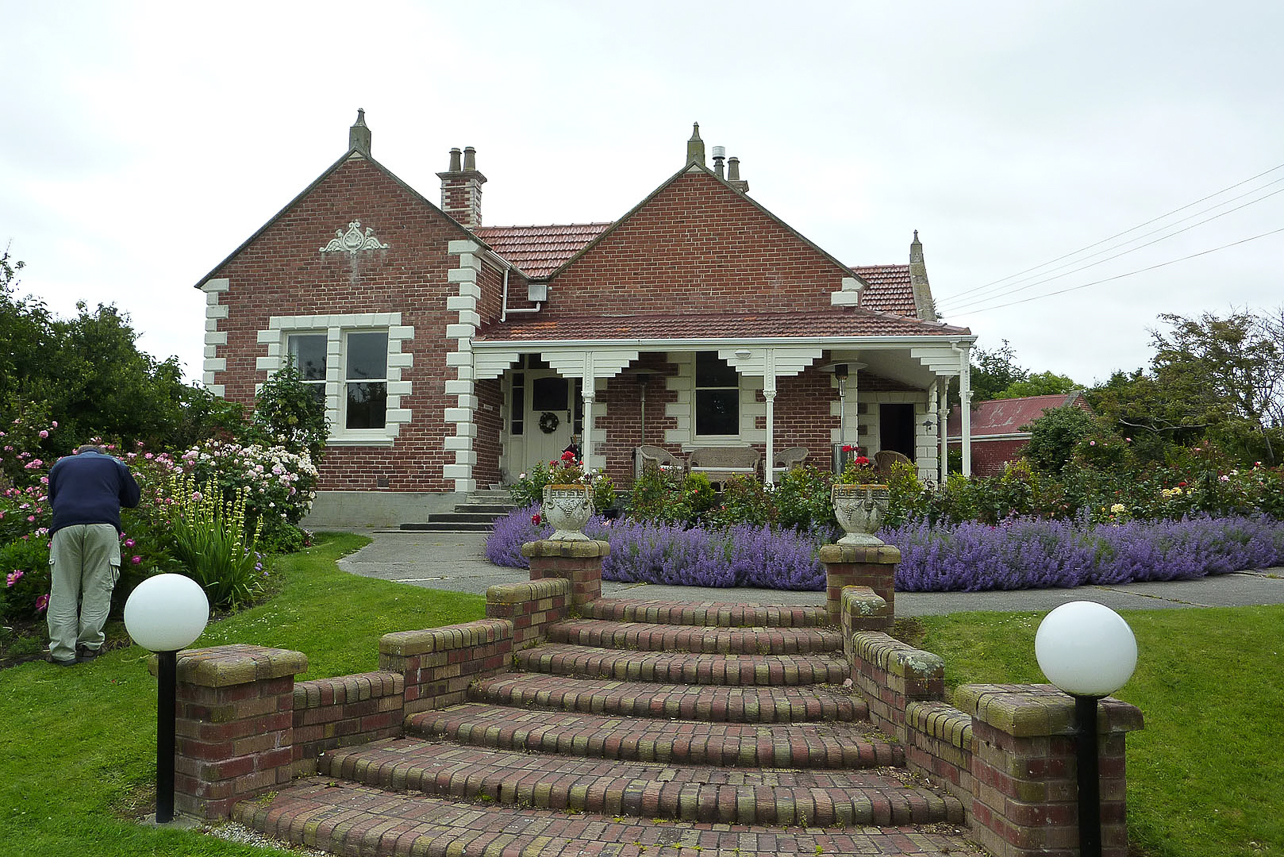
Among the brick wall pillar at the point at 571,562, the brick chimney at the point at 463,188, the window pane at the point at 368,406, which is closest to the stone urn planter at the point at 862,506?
the brick wall pillar at the point at 571,562

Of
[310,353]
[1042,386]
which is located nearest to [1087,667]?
[310,353]

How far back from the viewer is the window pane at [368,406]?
50.9ft

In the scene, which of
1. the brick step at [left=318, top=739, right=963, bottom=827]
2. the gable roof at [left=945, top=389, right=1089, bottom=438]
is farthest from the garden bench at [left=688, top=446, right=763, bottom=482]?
the gable roof at [left=945, top=389, right=1089, bottom=438]

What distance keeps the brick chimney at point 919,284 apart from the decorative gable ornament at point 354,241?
34.4 feet

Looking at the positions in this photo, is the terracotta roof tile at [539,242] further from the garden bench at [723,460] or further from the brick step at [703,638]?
the brick step at [703,638]

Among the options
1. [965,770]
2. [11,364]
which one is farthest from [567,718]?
[11,364]

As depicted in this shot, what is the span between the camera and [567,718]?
5078 millimetres

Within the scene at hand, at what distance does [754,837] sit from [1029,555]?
5926 millimetres

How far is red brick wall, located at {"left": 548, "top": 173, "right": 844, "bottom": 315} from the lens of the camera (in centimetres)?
1666

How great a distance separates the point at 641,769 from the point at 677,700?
75 centimetres

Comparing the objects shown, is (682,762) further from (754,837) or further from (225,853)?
(225,853)

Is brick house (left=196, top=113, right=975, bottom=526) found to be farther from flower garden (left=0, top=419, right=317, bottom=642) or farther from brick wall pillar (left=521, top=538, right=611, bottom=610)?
brick wall pillar (left=521, top=538, right=611, bottom=610)

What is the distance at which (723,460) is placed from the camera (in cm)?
1552

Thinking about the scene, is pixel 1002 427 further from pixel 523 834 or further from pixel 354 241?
pixel 523 834
